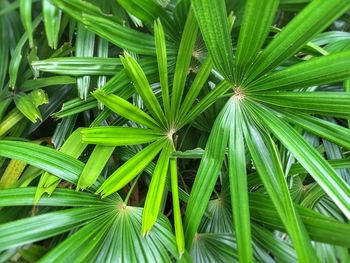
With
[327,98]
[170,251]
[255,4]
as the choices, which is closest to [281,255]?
[170,251]

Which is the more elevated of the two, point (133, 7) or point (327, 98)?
point (133, 7)

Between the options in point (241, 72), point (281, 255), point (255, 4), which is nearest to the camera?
point (255, 4)

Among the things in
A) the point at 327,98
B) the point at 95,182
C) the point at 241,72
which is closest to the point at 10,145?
the point at 95,182

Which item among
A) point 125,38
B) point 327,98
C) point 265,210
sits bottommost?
point 265,210

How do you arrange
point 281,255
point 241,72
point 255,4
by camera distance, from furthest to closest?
point 281,255 → point 241,72 → point 255,4

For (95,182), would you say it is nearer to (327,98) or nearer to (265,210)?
(265,210)

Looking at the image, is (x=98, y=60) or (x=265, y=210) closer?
(x=265, y=210)
